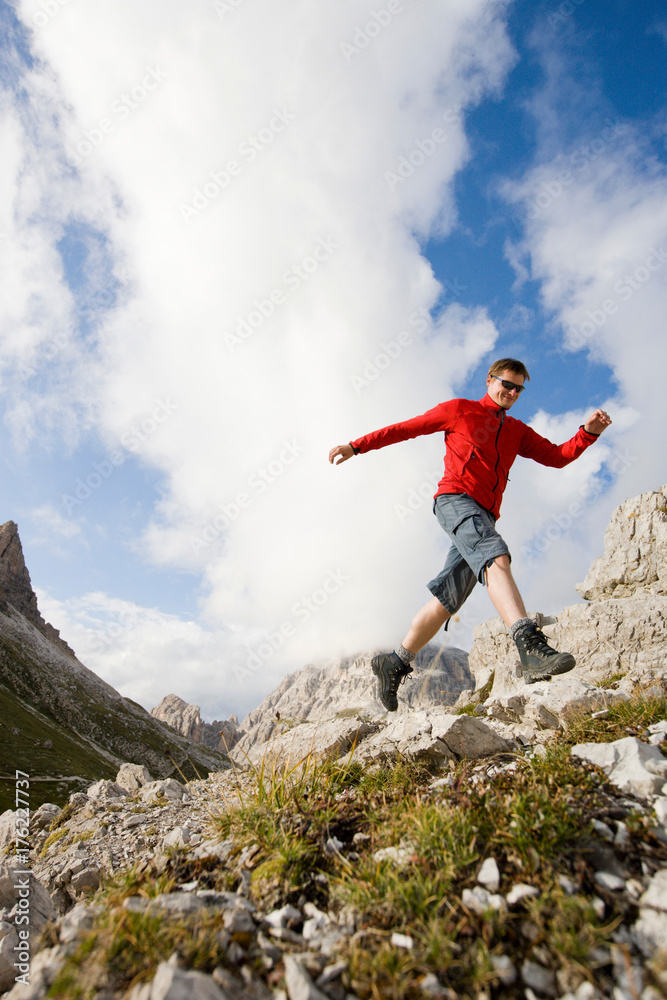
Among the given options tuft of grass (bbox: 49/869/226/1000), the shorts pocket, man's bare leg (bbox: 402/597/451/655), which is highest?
the shorts pocket

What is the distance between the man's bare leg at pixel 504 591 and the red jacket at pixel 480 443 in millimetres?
1112

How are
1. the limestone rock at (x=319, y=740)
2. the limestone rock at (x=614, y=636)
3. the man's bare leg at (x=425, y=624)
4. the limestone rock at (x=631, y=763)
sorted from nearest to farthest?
the limestone rock at (x=631, y=763), the limestone rock at (x=319, y=740), the man's bare leg at (x=425, y=624), the limestone rock at (x=614, y=636)

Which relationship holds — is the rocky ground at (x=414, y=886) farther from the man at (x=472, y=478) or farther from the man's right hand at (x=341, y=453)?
the man's right hand at (x=341, y=453)

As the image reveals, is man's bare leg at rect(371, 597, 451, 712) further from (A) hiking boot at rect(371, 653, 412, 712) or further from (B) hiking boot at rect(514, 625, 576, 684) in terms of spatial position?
(B) hiking boot at rect(514, 625, 576, 684)

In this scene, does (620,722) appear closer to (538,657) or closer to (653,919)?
(538,657)

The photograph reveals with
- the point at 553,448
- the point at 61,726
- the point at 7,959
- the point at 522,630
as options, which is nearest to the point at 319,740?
the point at 522,630

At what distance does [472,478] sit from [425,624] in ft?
7.15

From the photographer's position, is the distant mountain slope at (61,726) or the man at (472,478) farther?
the distant mountain slope at (61,726)

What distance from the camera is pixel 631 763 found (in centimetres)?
383

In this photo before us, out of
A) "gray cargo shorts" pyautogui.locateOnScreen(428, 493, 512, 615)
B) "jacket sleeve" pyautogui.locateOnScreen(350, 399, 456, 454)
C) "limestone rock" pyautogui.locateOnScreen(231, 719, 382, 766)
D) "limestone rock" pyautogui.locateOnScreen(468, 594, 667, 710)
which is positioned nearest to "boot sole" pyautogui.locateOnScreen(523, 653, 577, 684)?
"gray cargo shorts" pyautogui.locateOnScreen(428, 493, 512, 615)

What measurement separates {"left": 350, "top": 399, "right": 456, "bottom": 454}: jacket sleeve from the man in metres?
0.02

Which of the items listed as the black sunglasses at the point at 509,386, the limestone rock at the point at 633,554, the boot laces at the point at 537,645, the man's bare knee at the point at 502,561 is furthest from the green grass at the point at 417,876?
the limestone rock at the point at 633,554

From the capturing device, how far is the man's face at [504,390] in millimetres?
7062

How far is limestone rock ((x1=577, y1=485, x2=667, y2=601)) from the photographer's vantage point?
1634 centimetres
